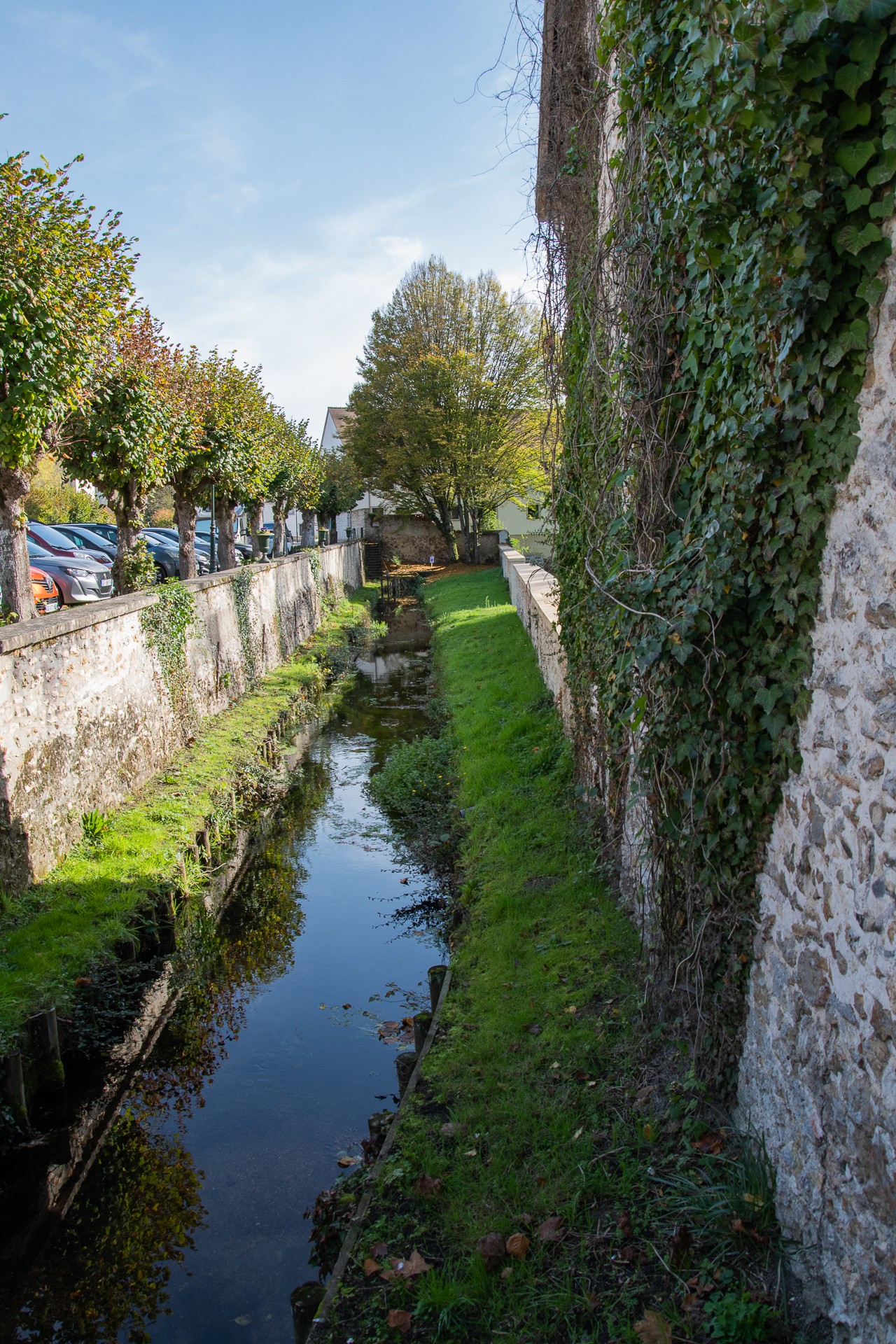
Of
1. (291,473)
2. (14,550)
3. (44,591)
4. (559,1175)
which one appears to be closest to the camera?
(559,1175)

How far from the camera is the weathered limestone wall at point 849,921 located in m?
2.35

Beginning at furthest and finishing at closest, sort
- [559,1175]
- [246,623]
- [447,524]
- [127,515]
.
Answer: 1. [447,524]
2. [246,623]
3. [127,515]
4. [559,1175]

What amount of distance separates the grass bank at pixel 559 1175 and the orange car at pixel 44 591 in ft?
36.3

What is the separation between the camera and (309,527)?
31.3 m

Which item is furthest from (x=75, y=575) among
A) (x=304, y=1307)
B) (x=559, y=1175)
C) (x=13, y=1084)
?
(x=559, y=1175)

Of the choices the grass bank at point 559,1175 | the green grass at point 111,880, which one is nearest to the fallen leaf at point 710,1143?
the grass bank at point 559,1175

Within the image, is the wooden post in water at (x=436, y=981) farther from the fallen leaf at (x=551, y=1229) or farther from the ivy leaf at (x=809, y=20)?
the ivy leaf at (x=809, y=20)

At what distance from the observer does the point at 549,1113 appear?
4055 mm

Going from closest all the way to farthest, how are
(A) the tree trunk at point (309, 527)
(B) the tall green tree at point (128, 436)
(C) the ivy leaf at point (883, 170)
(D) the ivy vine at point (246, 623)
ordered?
(C) the ivy leaf at point (883, 170), (B) the tall green tree at point (128, 436), (D) the ivy vine at point (246, 623), (A) the tree trunk at point (309, 527)

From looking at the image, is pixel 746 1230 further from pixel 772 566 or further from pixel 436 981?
pixel 436 981

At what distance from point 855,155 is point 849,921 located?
218 cm

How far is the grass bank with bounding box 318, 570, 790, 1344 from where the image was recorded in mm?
2982

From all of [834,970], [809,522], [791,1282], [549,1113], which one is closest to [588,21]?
[809,522]

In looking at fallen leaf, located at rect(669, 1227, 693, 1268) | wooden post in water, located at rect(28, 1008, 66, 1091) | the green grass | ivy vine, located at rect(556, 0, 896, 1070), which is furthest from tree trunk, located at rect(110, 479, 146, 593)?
fallen leaf, located at rect(669, 1227, 693, 1268)
